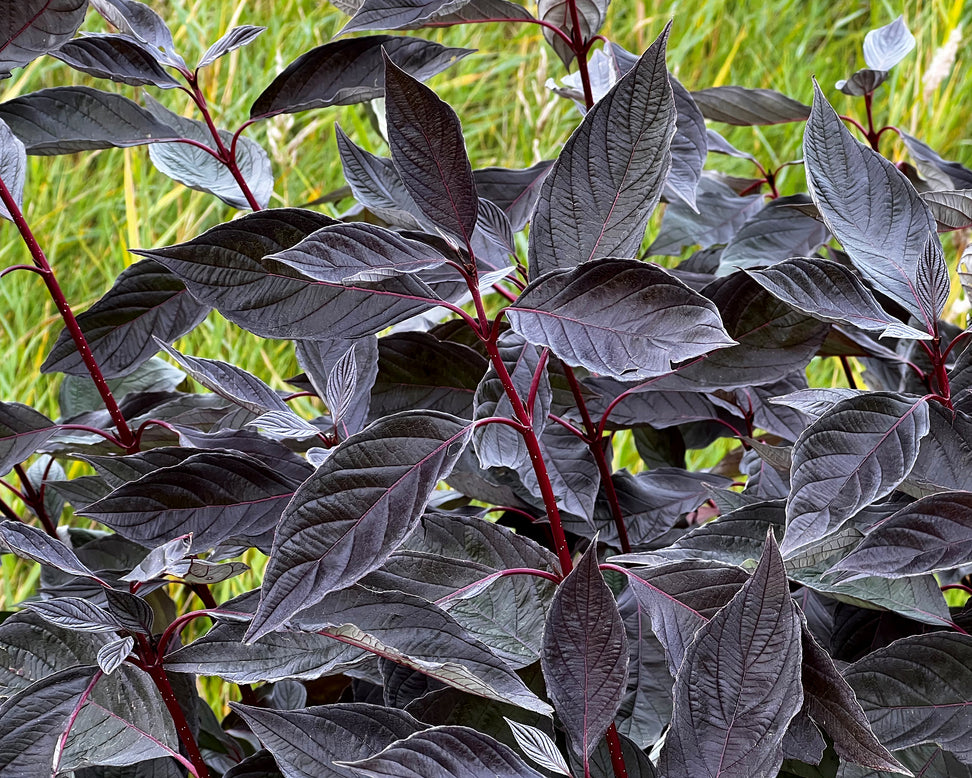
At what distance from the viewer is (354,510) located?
1.59ft

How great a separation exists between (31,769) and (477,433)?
316 millimetres

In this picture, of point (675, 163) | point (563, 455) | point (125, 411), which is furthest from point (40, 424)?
point (675, 163)

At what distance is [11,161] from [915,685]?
0.68 m

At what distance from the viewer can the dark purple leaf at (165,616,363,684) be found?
53 cm

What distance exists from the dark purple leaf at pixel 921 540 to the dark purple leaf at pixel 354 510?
22 centimetres

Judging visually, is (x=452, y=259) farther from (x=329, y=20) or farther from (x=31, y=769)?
(x=329, y=20)

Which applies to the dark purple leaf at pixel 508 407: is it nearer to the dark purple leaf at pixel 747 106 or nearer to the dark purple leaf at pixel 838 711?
the dark purple leaf at pixel 838 711

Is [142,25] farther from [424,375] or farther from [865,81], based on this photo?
[865,81]

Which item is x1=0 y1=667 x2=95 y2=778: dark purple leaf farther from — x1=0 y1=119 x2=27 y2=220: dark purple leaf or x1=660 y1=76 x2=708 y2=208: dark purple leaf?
x1=660 y1=76 x2=708 y2=208: dark purple leaf

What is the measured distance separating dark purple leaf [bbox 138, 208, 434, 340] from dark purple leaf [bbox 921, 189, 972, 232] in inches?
17.4

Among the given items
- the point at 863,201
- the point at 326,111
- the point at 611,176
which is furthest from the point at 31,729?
the point at 326,111

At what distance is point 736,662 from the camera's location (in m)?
0.47

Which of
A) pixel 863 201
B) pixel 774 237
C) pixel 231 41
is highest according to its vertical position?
pixel 231 41

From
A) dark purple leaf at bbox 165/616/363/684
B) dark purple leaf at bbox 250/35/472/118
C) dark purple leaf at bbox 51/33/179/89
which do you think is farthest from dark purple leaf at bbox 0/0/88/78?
dark purple leaf at bbox 165/616/363/684
